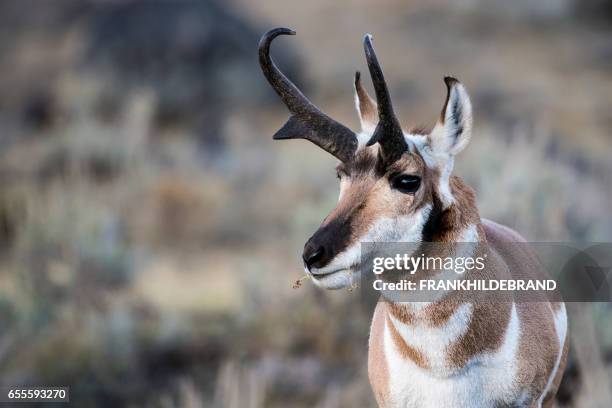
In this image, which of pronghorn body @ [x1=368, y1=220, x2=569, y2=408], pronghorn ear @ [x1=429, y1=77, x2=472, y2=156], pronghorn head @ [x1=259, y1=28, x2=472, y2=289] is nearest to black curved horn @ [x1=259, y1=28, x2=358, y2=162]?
pronghorn head @ [x1=259, y1=28, x2=472, y2=289]

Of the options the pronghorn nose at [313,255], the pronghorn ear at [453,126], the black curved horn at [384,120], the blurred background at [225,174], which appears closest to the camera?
the pronghorn nose at [313,255]

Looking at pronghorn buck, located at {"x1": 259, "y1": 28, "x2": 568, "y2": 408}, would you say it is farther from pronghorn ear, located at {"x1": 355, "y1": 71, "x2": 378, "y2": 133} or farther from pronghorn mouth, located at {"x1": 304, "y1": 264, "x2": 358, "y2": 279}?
pronghorn ear, located at {"x1": 355, "y1": 71, "x2": 378, "y2": 133}

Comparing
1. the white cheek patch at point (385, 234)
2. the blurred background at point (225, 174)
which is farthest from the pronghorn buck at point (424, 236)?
the blurred background at point (225, 174)

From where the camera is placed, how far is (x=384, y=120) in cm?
396

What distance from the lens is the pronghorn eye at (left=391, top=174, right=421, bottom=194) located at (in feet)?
13.1

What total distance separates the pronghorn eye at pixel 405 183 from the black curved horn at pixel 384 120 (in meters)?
0.09

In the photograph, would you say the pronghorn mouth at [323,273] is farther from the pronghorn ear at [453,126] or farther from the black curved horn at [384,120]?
the pronghorn ear at [453,126]

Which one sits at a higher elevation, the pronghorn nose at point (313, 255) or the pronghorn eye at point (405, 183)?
the pronghorn eye at point (405, 183)

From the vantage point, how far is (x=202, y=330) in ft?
32.3

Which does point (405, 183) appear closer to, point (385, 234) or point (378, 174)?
point (378, 174)

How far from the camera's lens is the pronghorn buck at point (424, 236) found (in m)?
3.94

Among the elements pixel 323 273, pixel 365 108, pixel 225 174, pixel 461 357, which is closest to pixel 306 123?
pixel 365 108

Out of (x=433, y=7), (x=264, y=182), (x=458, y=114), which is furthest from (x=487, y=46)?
(x=458, y=114)

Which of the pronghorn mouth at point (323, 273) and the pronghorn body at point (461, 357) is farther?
the pronghorn body at point (461, 357)
